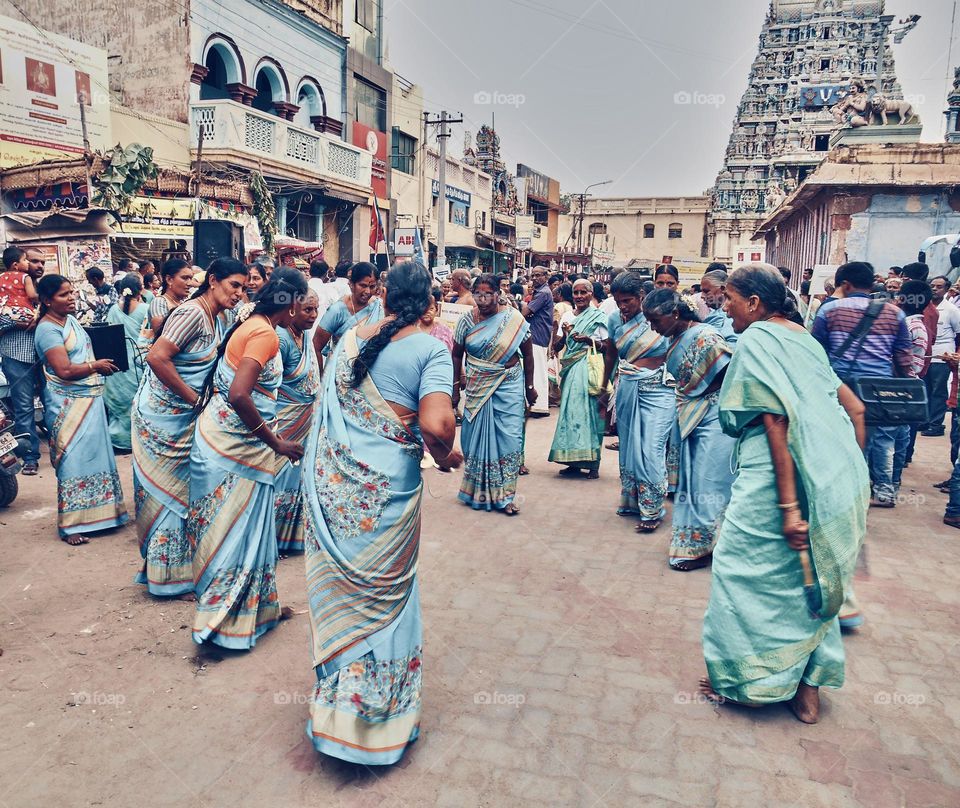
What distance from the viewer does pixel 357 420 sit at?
2709 millimetres

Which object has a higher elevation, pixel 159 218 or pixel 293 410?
pixel 159 218

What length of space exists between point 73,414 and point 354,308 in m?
2.13

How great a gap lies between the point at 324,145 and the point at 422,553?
622 inches

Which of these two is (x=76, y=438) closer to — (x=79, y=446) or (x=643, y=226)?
(x=79, y=446)

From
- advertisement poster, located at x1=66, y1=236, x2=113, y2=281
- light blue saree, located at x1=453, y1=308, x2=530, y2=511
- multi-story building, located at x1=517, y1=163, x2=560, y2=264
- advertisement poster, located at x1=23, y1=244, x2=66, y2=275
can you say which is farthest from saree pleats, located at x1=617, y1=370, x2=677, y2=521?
multi-story building, located at x1=517, y1=163, x2=560, y2=264

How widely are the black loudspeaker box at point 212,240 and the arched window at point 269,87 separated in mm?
10318

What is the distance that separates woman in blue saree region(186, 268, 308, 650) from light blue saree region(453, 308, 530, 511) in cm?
255

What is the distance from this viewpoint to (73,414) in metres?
5.16

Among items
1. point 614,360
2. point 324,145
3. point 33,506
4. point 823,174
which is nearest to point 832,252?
point 823,174

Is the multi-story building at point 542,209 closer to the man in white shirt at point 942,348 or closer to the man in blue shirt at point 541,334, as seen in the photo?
the man in blue shirt at point 541,334

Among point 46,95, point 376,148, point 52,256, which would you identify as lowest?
point 52,256

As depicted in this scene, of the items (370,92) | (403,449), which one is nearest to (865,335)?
(403,449)

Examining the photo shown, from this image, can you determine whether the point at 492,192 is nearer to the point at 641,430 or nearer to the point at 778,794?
the point at 641,430

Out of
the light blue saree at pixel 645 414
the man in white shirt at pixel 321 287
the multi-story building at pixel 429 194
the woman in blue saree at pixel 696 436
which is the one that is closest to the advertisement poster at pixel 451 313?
the man in white shirt at pixel 321 287
